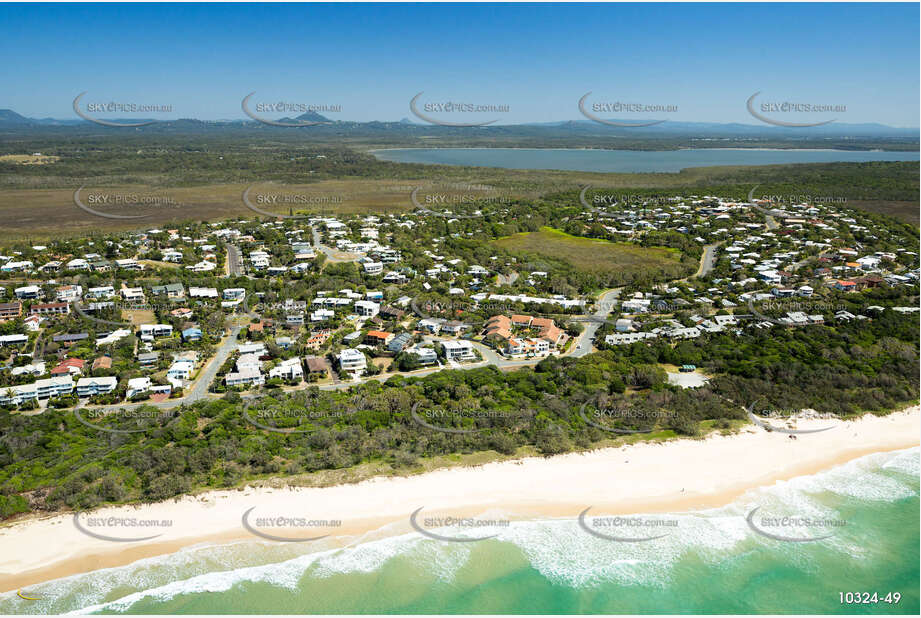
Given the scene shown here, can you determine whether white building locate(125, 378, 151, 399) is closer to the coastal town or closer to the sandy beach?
the coastal town

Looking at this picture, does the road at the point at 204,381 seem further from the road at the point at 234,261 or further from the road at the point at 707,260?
the road at the point at 707,260

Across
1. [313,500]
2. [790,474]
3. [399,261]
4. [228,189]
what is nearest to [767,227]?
[399,261]

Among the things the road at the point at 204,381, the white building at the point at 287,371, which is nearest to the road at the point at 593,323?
the white building at the point at 287,371

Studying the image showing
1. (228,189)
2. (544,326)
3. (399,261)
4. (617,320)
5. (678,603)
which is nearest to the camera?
(678,603)

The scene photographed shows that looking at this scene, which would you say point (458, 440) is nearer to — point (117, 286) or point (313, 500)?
point (313, 500)

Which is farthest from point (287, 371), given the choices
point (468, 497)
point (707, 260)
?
point (707, 260)

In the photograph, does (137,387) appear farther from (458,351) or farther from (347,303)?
(458,351)
